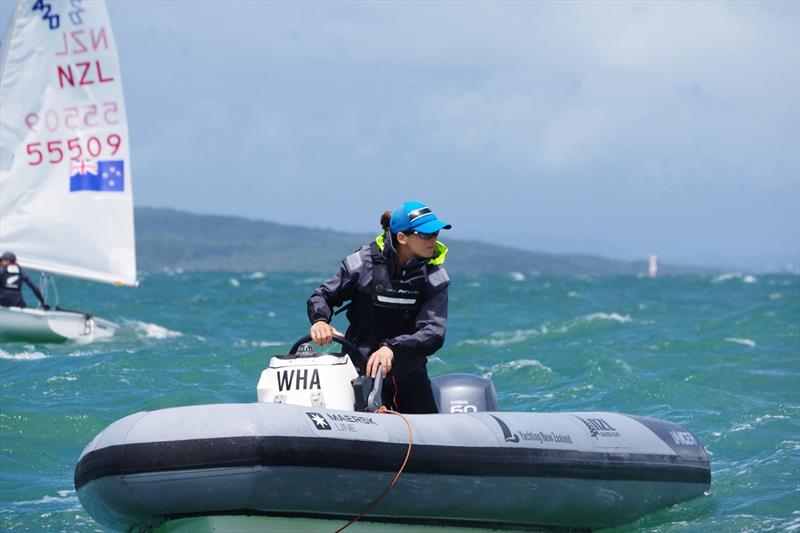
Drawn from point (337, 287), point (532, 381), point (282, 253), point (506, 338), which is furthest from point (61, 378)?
point (282, 253)

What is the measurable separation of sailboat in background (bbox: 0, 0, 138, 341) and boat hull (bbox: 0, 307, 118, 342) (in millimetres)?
2054

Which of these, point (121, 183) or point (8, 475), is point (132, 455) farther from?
point (121, 183)

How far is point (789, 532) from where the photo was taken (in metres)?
8.16

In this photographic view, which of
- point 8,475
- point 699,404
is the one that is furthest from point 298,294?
point 8,475

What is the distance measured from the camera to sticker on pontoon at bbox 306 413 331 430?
21.5 ft

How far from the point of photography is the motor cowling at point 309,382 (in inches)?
277

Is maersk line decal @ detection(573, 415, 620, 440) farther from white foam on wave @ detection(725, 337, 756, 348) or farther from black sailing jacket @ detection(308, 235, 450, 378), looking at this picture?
white foam on wave @ detection(725, 337, 756, 348)

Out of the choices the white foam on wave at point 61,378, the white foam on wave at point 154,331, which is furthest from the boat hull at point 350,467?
the white foam on wave at point 154,331

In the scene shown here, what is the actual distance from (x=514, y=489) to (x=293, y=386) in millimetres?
1347

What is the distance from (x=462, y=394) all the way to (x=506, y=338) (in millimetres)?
13285

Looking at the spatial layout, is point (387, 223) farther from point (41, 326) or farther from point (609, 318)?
point (609, 318)

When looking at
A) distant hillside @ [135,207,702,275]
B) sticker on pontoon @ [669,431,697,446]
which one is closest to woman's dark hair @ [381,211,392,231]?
sticker on pontoon @ [669,431,697,446]

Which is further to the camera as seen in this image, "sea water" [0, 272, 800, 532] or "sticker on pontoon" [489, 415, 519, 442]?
"sea water" [0, 272, 800, 532]

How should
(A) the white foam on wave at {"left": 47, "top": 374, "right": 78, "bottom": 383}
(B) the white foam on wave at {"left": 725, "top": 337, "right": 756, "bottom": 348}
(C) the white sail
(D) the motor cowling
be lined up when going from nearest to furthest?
(D) the motor cowling, (A) the white foam on wave at {"left": 47, "top": 374, "right": 78, "bottom": 383}, (B) the white foam on wave at {"left": 725, "top": 337, "right": 756, "bottom": 348}, (C) the white sail
